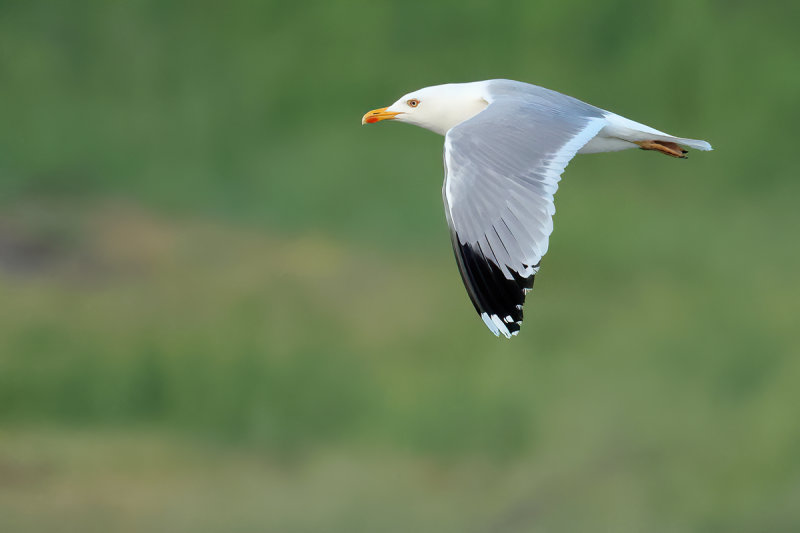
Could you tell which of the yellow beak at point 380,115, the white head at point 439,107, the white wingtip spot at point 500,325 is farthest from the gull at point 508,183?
the yellow beak at point 380,115

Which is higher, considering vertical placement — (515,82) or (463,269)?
(515,82)

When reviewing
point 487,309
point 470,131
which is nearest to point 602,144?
point 470,131

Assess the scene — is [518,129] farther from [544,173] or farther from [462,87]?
[462,87]

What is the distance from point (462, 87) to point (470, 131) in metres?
0.61

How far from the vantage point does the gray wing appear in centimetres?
371

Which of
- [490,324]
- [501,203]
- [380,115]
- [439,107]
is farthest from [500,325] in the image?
[380,115]

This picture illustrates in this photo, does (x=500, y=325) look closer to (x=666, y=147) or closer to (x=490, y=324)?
(x=490, y=324)

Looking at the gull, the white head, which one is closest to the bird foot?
the gull

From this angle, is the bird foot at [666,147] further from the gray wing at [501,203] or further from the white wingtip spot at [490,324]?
the white wingtip spot at [490,324]

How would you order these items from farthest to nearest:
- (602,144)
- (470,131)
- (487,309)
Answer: (602,144)
(470,131)
(487,309)

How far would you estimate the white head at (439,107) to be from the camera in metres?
4.49

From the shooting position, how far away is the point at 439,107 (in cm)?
457

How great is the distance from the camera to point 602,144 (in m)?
4.42

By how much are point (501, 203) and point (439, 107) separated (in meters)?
0.85
